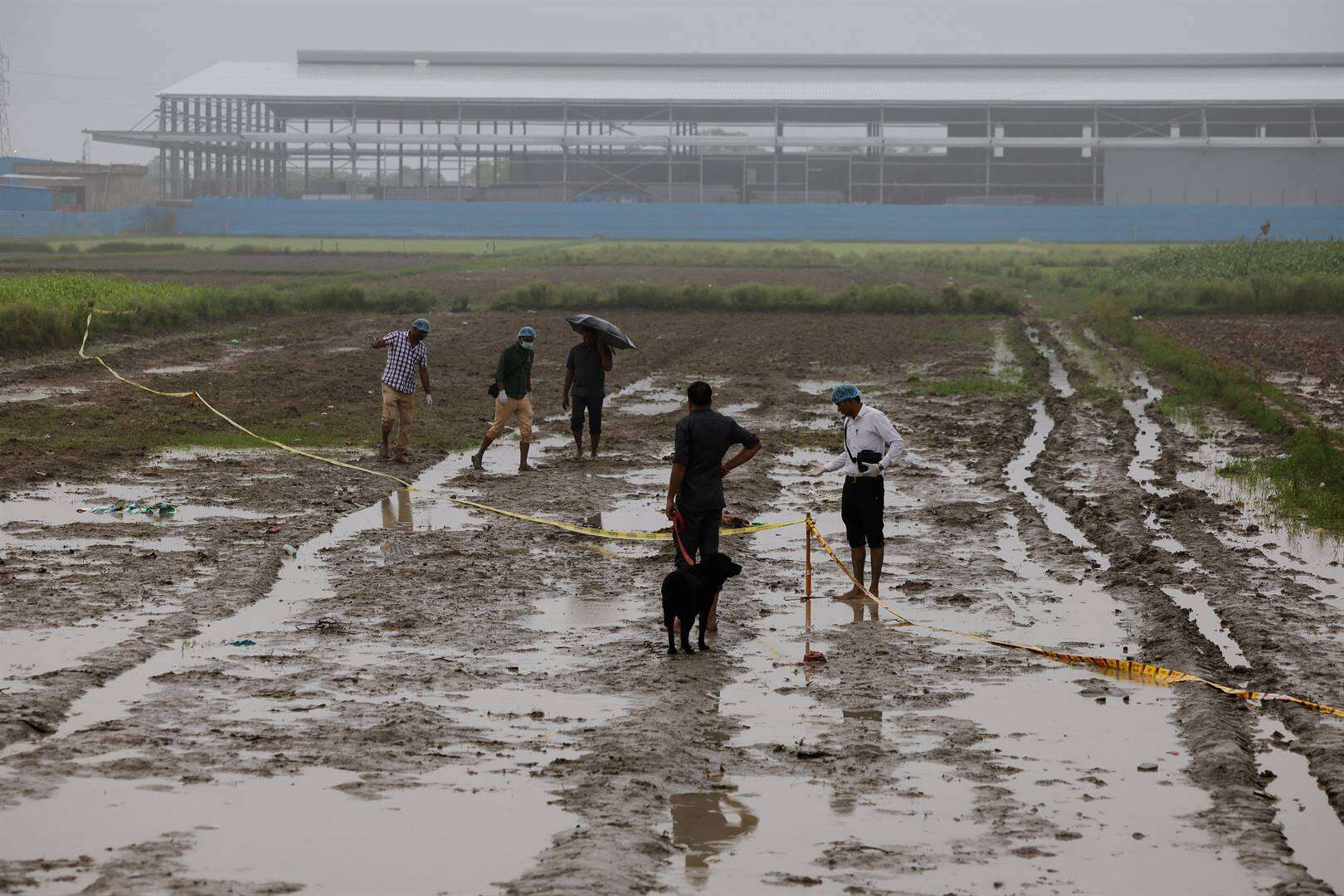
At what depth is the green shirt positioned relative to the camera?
16.9 metres

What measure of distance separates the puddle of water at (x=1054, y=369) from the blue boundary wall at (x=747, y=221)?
3942 cm

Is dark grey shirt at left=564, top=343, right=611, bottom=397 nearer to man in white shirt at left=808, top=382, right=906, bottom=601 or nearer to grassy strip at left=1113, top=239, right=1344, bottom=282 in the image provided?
man in white shirt at left=808, top=382, right=906, bottom=601

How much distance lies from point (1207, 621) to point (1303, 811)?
154 inches

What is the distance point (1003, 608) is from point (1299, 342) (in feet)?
84.0

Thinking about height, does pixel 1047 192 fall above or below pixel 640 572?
above

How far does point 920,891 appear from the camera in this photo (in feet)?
19.9

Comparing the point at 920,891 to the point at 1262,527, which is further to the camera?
the point at 1262,527

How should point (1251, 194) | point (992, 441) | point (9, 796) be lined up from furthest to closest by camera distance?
point (1251, 194), point (992, 441), point (9, 796)

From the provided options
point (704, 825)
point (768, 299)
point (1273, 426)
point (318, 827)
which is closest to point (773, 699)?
point (704, 825)

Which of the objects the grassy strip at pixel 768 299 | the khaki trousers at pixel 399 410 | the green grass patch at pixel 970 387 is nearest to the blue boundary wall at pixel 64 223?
the grassy strip at pixel 768 299

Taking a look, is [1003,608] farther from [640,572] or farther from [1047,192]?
[1047,192]

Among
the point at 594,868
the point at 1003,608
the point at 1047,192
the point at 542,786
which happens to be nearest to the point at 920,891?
the point at 594,868

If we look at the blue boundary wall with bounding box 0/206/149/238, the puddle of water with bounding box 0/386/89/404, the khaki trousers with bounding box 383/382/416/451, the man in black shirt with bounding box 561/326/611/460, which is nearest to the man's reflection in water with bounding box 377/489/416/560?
the khaki trousers with bounding box 383/382/416/451

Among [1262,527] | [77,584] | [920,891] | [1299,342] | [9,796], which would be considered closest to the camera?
[920,891]
